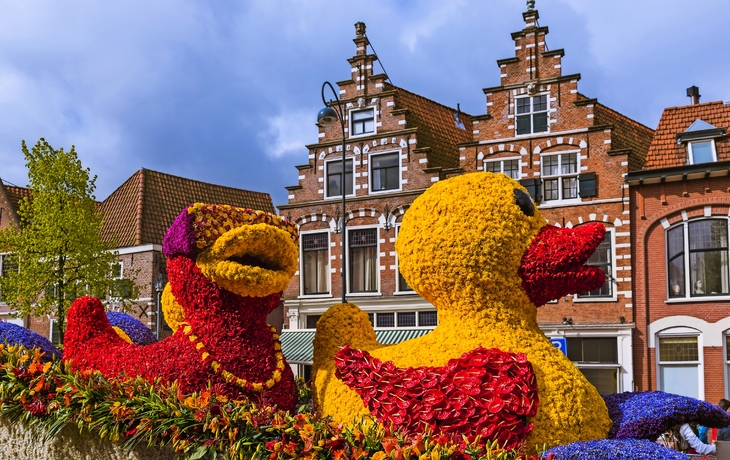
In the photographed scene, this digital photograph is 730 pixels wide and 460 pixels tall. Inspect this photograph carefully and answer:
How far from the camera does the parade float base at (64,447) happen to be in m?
4.32

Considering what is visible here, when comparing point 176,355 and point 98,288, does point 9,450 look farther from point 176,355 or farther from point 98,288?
point 98,288

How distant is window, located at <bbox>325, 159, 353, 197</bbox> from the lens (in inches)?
710

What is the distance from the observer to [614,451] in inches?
138

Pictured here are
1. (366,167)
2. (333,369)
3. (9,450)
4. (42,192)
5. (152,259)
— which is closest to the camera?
(333,369)

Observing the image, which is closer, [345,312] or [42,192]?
[345,312]

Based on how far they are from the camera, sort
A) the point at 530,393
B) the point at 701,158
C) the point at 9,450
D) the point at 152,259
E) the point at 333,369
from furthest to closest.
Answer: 1. the point at 152,259
2. the point at 701,158
3. the point at 9,450
4. the point at 333,369
5. the point at 530,393

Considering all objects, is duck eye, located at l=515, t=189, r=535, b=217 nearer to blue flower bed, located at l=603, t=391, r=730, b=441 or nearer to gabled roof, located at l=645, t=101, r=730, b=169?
blue flower bed, located at l=603, t=391, r=730, b=441

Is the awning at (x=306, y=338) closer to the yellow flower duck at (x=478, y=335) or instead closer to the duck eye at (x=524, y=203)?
the yellow flower duck at (x=478, y=335)

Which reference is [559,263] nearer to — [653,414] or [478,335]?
[478,335]

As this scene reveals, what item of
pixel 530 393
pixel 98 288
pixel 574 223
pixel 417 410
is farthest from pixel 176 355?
pixel 574 223

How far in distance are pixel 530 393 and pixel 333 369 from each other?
1.28 meters

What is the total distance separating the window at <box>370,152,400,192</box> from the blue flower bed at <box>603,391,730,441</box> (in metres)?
13.1

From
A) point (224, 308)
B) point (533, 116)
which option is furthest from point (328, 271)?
point (224, 308)

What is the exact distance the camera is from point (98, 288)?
14.3 m
